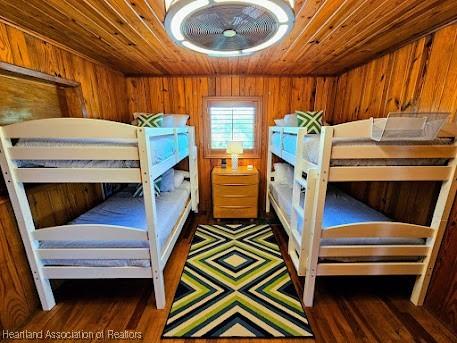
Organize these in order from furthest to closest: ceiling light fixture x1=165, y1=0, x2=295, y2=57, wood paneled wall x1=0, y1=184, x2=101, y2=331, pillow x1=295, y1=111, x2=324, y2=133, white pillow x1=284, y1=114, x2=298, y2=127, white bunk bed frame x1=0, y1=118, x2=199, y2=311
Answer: white pillow x1=284, y1=114, x2=298, y2=127, pillow x1=295, y1=111, x2=324, y2=133, wood paneled wall x1=0, y1=184, x2=101, y2=331, white bunk bed frame x1=0, y1=118, x2=199, y2=311, ceiling light fixture x1=165, y1=0, x2=295, y2=57

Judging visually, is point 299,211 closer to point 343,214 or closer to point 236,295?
point 343,214

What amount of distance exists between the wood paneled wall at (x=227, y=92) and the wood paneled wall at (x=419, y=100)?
651mm

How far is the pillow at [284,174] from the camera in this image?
268 centimetres

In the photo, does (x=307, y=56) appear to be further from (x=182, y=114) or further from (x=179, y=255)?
(x=179, y=255)

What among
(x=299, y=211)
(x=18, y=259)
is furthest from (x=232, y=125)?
(x=18, y=259)

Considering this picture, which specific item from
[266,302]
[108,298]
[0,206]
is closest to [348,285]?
[266,302]

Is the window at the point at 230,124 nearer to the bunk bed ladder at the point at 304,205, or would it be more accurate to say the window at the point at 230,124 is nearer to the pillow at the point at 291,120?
the pillow at the point at 291,120

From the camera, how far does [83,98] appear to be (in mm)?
2057

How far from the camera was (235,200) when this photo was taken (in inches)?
109

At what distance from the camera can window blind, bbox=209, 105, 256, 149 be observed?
3014 millimetres

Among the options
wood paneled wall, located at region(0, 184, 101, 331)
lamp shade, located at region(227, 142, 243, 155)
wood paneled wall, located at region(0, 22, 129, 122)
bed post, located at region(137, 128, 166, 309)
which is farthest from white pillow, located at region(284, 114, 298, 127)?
wood paneled wall, located at region(0, 184, 101, 331)

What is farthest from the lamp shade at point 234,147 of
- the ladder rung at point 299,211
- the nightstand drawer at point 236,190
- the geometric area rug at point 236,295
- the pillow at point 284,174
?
the ladder rung at point 299,211

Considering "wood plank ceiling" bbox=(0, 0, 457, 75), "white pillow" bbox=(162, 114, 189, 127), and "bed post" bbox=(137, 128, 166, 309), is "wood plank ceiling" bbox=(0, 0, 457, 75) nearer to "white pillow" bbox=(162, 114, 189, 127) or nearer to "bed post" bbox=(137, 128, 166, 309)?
"white pillow" bbox=(162, 114, 189, 127)

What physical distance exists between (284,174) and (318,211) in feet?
4.67
